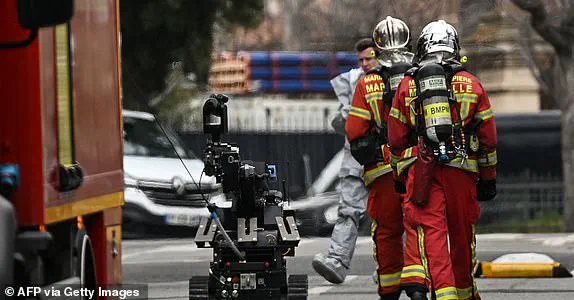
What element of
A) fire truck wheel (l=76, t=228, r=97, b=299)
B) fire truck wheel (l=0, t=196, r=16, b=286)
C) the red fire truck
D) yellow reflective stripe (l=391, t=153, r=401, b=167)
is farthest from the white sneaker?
fire truck wheel (l=0, t=196, r=16, b=286)

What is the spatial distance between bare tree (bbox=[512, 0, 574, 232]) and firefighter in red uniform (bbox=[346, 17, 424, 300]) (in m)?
9.94

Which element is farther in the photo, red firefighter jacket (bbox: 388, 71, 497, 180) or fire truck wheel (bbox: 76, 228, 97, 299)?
red firefighter jacket (bbox: 388, 71, 497, 180)

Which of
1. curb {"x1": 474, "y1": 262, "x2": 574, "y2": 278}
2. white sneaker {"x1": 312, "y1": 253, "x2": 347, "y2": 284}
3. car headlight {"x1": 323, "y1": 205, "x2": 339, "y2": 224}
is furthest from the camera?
car headlight {"x1": 323, "y1": 205, "x2": 339, "y2": 224}

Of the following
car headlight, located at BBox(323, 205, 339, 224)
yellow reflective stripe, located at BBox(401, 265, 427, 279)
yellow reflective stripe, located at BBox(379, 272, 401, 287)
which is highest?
yellow reflective stripe, located at BBox(401, 265, 427, 279)

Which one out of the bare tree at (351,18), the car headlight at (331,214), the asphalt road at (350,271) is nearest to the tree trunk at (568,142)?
the car headlight at (331,214)

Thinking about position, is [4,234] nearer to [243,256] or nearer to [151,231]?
[243,256]

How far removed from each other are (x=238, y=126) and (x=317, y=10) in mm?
13891

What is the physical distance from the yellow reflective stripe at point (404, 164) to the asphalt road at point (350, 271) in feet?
8.15

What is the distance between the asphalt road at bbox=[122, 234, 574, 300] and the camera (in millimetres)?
12289

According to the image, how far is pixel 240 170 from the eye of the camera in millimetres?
9305

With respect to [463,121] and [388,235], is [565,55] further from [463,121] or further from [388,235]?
[463,121]

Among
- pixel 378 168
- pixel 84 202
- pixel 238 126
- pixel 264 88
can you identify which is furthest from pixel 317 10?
pixel 84 202

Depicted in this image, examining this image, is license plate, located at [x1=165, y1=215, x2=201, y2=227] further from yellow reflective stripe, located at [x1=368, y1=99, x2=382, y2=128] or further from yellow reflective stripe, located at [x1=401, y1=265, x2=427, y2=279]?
yellow reflective stripe, located at [x1=401, y1=265, x2=427, y2=279]

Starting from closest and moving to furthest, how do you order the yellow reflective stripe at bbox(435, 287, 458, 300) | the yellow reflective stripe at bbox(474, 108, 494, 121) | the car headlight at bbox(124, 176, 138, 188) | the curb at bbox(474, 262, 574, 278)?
the yellow reflective stripe at bbox(435, 287, 458, 300), the yellow reflective stripe at bbox(474, 108, 494, 121), the curb at bbox(474, 262, 574, 278), the car headlight at bbox(124, 176, 138, 188)
